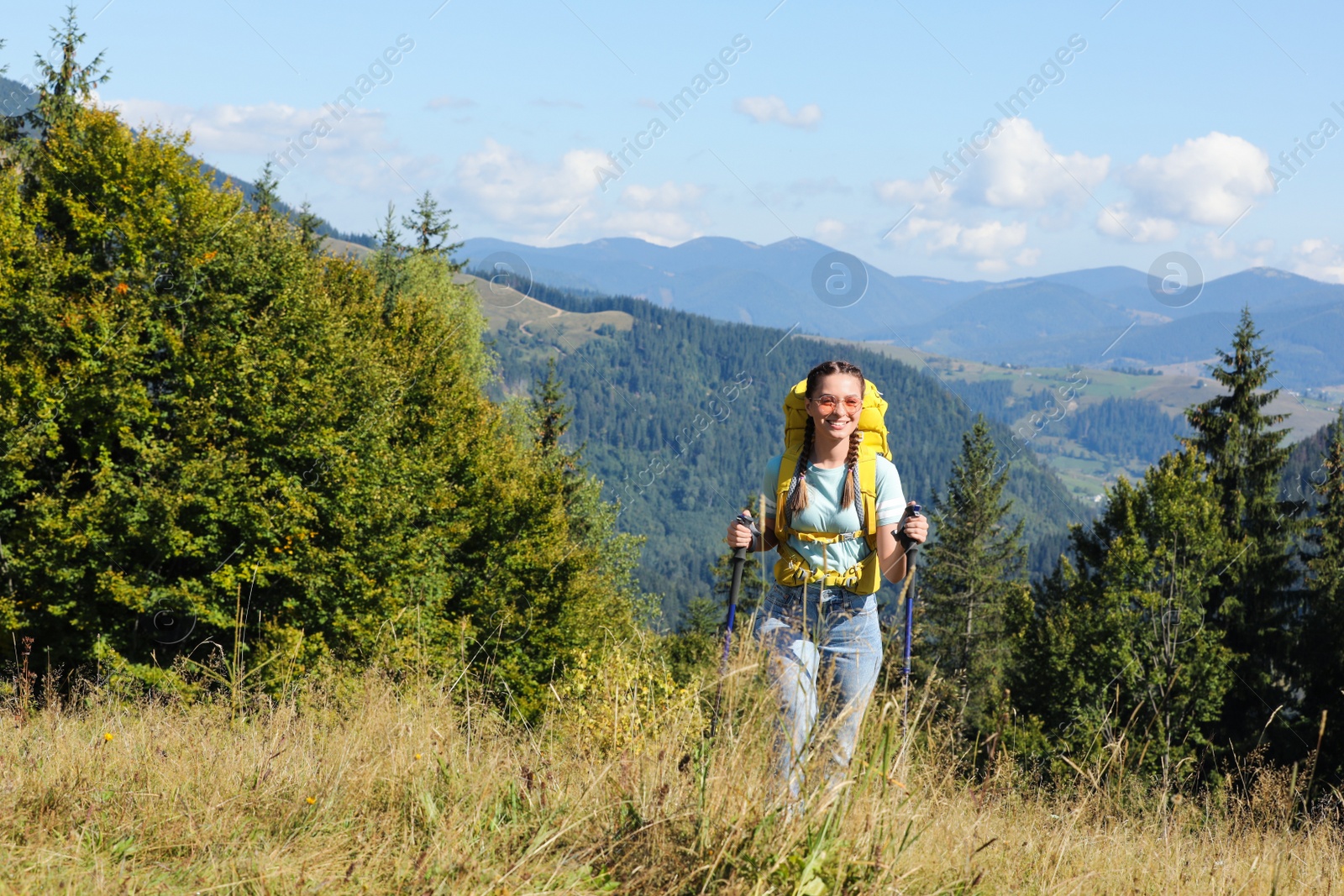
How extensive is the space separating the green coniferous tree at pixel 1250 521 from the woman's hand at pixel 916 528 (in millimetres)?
31827

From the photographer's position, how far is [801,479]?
13.9 feet

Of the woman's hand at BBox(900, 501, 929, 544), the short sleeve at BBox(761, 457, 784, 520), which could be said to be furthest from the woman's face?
the woman's hand at BBox(900, 501, 929, 544)

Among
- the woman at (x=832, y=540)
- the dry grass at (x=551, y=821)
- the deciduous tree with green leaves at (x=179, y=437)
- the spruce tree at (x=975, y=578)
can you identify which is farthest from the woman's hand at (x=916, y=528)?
the spruce tree at (x=975, y=578)

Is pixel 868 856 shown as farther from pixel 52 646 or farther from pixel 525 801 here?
pixel 52 646

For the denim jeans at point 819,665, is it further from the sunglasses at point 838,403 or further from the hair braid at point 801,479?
the sunglasses at point 838,403

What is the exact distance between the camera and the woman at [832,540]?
13.0ft

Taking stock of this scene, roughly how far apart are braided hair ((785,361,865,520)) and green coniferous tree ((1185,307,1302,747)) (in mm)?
31861

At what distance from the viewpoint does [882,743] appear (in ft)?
10.5

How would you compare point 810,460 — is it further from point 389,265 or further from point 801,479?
point 389,265

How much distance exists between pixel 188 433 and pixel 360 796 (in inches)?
702

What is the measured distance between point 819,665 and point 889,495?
85 cm

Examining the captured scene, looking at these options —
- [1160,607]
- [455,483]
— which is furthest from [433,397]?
[1160,607]

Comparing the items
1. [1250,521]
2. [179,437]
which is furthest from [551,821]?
[1250,521]

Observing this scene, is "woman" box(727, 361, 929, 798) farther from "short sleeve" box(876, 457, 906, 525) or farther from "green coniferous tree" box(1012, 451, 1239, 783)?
"green coniferous tree" box(1012, 451, 1239, 783)
